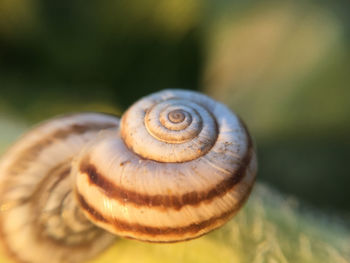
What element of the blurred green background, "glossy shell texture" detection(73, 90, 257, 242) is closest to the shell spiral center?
"glossy shell texture" detection(73, 90, 257, 242)

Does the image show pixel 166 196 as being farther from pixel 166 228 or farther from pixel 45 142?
pixel 45 142

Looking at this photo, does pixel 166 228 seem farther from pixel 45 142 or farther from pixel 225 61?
pixel 225 61

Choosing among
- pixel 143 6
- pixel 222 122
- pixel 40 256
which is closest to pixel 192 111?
pixel 222 122

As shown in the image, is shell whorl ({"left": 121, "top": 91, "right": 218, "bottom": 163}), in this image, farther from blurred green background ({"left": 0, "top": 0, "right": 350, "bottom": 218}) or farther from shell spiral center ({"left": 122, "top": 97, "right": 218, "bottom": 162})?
blurred green background ({"left": 0, "top": 0, "right": 350, "bottom": 218})

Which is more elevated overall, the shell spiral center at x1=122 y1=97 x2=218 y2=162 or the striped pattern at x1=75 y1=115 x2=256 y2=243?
the shell spiral center at x1=122 y1=97 x2=218 y2=162

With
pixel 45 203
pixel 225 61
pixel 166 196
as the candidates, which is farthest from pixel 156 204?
pixel 225 61

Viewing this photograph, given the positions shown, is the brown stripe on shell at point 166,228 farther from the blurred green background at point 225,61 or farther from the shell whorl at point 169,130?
the blurred green background at point 225,61

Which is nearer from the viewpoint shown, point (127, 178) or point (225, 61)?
point (127, 178)
